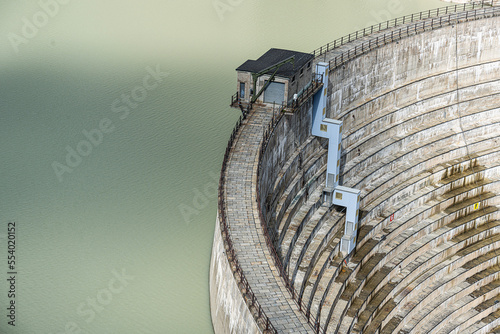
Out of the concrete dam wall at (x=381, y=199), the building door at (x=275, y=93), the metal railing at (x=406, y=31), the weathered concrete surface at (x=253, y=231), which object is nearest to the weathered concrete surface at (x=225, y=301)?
the concrete dam wall at (x=381, y=199)

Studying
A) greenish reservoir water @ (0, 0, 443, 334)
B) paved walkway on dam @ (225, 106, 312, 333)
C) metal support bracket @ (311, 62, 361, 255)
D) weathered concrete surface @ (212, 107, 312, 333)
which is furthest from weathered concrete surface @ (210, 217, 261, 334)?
metal support bracket @ (311, 62, 361, 255)

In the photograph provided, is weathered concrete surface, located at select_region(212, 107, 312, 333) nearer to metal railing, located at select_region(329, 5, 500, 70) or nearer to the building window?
the building window

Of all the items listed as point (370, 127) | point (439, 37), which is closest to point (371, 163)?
point (370, 127)

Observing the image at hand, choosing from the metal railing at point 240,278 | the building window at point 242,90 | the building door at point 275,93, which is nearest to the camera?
the metal railing at point 240,278

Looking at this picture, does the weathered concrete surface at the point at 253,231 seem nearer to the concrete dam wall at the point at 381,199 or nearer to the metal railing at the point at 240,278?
the concrete dam wall at the point at 381,199

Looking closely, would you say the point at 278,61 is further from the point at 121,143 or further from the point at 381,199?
the point at 381,199

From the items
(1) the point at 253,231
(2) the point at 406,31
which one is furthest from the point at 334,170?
(2) the point at 406,31
